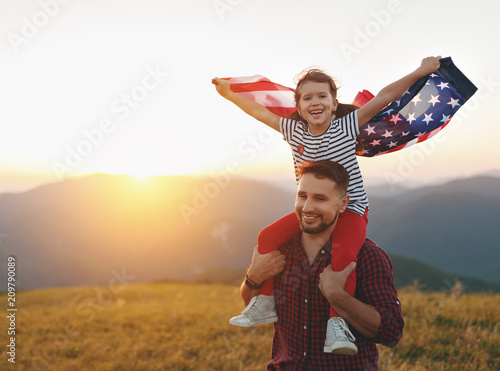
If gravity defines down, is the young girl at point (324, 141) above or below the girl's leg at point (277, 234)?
above

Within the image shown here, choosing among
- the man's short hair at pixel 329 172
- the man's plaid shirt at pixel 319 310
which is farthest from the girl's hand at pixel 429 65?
the man's plaid shirt at pixel 319 310

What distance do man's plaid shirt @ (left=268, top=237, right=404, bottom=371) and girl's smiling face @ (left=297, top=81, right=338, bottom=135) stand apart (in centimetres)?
107

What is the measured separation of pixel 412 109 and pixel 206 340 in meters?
5.68

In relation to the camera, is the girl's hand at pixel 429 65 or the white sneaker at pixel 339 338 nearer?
the white sneaker at pixel 339 338

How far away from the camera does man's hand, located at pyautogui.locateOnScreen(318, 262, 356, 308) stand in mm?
2533

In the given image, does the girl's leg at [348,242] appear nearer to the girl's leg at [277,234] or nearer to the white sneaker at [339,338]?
the white sneaker at [339,338]

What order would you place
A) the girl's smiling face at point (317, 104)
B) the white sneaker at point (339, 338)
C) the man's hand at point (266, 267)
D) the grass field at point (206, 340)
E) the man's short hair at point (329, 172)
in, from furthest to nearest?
the grass field at point (206, 340) → the girl's smiling face at point (317, 104) → the man's hand at point (266, 267) → the man's short hair at point (329, 172) → the white sneaker at point (339, 338)

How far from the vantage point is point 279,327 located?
301 centimetres

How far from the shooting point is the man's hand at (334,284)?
99.7 inches

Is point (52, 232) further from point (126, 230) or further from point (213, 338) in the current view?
point (213, 338)

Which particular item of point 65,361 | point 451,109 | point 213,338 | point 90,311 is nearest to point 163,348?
point 213,338

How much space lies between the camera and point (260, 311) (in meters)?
3.01

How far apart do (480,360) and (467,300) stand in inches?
121

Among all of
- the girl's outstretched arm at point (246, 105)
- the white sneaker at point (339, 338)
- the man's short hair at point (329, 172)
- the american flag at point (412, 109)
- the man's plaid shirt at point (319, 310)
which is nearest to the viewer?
the white sneaker at point (339, 338)
